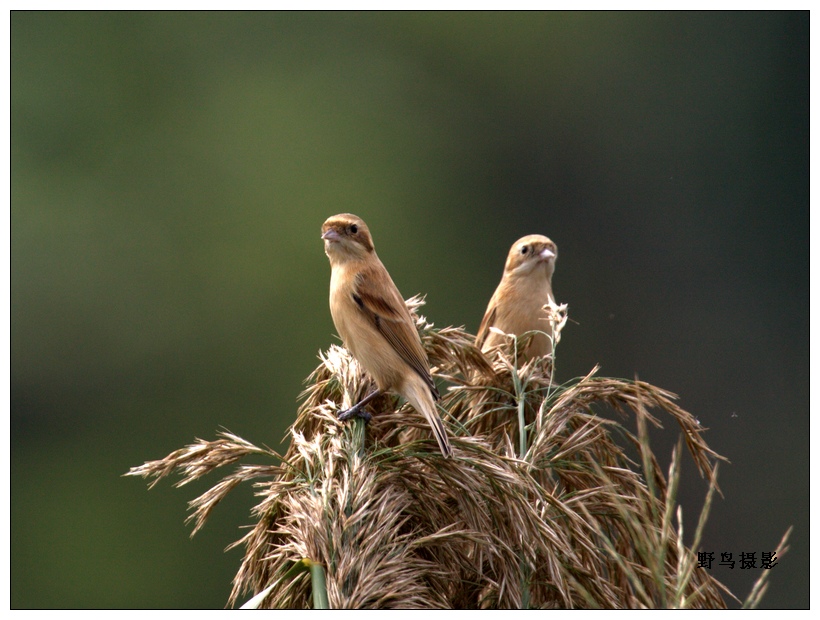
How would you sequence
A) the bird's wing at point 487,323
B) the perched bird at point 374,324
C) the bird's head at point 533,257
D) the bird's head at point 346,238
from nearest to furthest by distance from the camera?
the perched bird at point 374,324, the bird's head at point 346,238, the bird's wing at point 487,323, the bird's head at point 533,257

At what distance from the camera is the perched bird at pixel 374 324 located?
2936mm

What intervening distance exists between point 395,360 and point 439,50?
1134cm

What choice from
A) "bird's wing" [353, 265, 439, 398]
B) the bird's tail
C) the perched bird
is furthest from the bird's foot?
"bird's wing" [353, 265, 439, 398]

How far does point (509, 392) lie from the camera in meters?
3.07

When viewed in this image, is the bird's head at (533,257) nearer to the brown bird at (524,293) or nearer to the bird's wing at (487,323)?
the brown bird at (524,293)

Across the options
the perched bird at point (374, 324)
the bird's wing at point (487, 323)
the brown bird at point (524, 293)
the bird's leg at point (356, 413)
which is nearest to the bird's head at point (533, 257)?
the brown bird at point (524, 293)

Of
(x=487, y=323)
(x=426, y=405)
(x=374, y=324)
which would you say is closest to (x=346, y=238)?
(x=374, y=324)

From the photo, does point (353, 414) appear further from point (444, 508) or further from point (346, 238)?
point (346, 238)

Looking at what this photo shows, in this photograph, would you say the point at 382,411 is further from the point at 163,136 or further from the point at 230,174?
the point at 163,136

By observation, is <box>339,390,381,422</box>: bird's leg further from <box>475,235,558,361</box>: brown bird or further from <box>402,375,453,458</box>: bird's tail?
<box>475,235,558,361</box>: brown bird

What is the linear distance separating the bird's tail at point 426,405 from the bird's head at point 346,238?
781 mm

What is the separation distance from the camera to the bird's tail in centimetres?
249

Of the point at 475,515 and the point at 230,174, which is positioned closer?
the point at 475,515

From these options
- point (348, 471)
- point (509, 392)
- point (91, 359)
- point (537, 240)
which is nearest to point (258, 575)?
point (348, 471)
